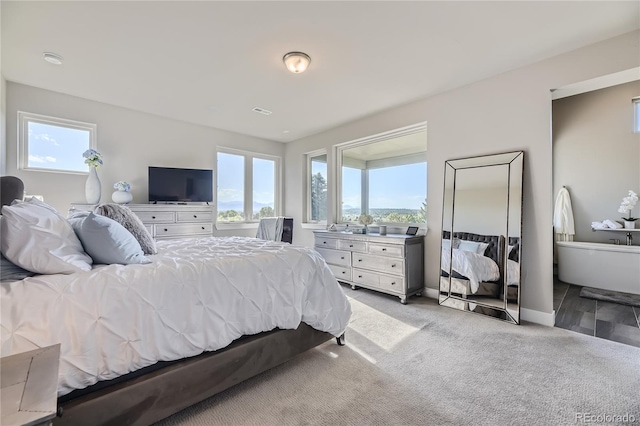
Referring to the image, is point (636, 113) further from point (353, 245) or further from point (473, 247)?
point (353, 245)

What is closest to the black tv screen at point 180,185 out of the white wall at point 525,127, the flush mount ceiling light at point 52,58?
the flush mount ceiling light at point 52,58

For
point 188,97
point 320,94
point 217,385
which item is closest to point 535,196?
point 320,94

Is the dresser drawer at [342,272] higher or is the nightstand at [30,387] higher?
the nightstand at [30,387]

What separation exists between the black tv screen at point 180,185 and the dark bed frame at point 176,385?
3.23m

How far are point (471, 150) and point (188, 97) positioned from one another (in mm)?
3687

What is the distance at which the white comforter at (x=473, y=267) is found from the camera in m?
3.03

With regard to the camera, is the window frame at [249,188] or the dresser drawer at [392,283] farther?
the window frame at [249,188]

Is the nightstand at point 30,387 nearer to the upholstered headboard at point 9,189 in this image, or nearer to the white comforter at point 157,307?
the white comforter at point 157,307

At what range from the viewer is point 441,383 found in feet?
5.96

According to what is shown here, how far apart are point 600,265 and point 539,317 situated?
6.72 ft

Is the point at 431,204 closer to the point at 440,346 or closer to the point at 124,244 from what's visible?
the point at 440,346

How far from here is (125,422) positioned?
4.19 ft

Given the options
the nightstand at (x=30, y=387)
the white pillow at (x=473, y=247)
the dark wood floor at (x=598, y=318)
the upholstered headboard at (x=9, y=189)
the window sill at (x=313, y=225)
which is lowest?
the dark wood floor at (x=598, y=318)

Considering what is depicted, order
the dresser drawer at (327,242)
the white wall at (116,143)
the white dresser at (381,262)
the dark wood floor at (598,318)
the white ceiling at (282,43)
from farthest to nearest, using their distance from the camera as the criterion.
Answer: the dresser drawer at (327,242) < the white dresser at (381,262) < the white wall at (116,143) < the dark wood floor at (598,318) < the white ceiling at (282,43)
